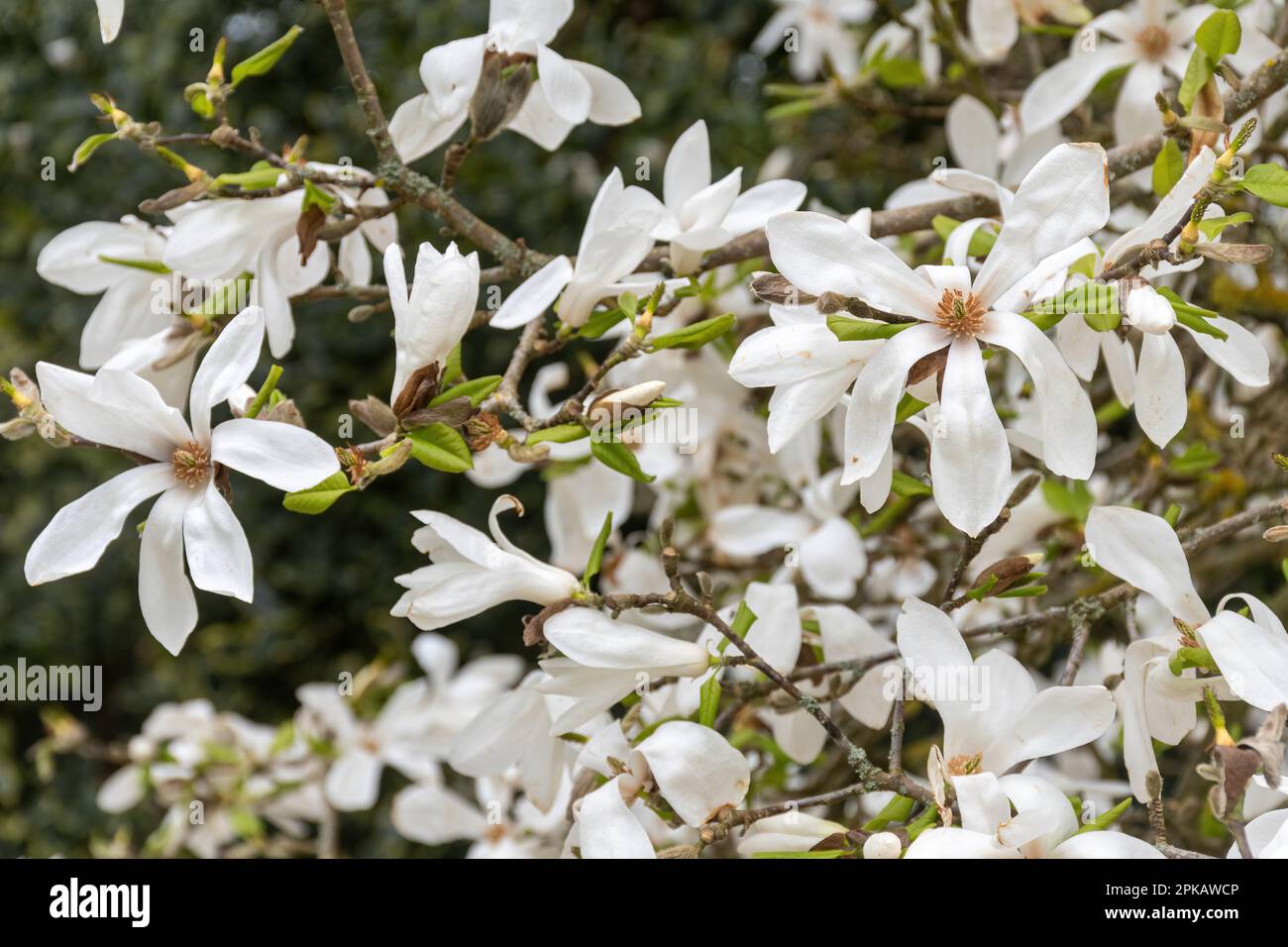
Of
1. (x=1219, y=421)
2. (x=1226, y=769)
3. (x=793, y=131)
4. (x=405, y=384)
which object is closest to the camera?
(x=1226, y=769)

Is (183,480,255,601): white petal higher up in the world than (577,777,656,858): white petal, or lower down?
higher up

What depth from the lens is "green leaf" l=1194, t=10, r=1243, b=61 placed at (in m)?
0.73

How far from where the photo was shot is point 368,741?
1.54 m

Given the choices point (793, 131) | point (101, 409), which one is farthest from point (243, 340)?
point (793, 131)

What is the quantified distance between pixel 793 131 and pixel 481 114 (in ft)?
3.83

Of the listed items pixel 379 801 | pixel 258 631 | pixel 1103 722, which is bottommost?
pixel 379 801

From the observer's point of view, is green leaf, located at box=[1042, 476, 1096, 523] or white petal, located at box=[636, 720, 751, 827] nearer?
white petal, located at box=[636, 720, 751, 827]

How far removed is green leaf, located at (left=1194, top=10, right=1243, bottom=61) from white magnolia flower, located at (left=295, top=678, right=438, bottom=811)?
1151 mm

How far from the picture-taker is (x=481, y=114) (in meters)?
0.84

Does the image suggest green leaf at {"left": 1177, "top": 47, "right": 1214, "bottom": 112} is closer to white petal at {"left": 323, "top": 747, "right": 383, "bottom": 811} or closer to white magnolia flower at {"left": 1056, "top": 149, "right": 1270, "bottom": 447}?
white magnolia flower at {"left": 1056, "top": 149, "right": 1270, "bottom": 447}

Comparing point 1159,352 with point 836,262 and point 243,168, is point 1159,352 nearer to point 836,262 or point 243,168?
point 836,262

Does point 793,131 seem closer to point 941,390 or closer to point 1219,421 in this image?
point 1219,421

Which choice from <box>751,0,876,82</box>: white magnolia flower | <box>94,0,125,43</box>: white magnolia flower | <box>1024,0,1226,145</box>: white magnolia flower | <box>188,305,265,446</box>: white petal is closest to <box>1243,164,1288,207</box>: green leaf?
<box>1024,0,1226,145</box>: white magnolia flower

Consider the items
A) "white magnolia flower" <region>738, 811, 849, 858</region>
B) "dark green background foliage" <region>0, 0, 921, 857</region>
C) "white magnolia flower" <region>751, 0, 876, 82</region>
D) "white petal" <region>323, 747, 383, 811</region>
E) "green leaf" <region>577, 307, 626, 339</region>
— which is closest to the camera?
"white magnolia flower" <region>738, 811, 849, 858</region>
